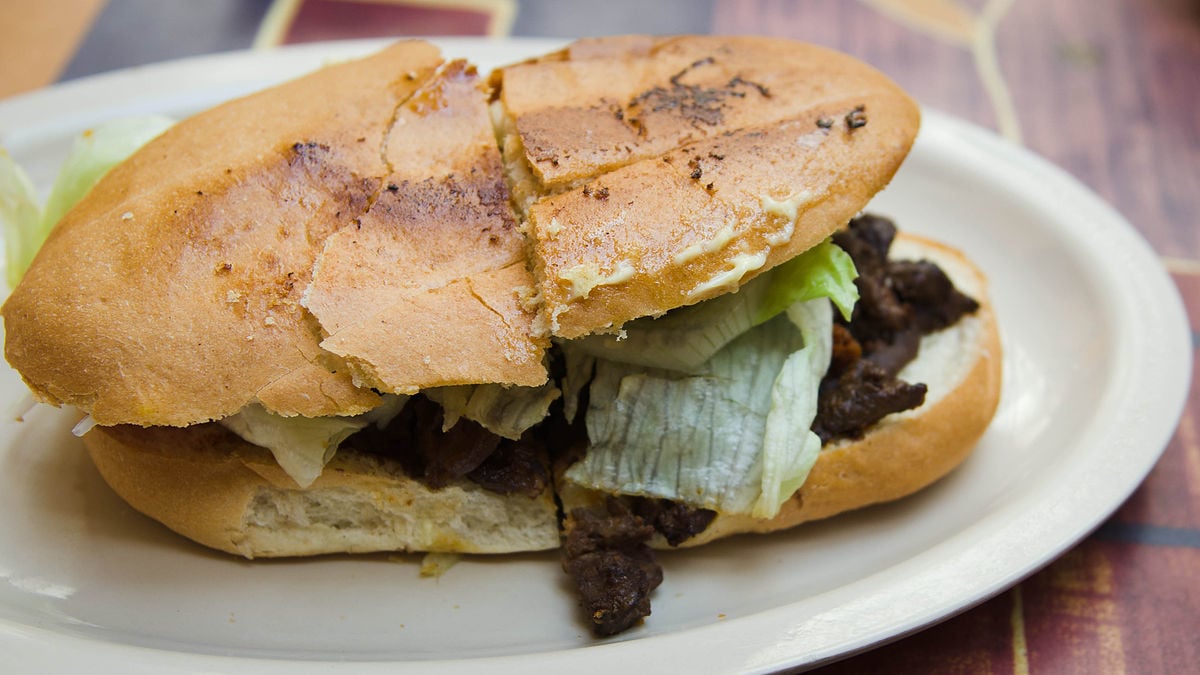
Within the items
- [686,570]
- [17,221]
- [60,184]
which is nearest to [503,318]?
[686,570]

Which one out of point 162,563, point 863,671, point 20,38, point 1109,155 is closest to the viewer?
point 863,671

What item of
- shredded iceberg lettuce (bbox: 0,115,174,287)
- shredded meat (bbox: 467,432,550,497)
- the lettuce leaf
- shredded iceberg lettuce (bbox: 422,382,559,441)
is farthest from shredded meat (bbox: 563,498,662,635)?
the lettuce leaf

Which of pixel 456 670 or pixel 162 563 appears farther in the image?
pixel 162 563

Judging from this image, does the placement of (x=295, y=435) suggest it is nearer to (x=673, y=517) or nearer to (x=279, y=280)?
(x=279, y=280)

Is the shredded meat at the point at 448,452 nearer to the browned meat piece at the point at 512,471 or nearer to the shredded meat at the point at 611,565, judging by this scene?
the browned meat piece at the point at 512,471

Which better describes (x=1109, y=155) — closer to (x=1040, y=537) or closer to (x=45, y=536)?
(x=1040, y=537)

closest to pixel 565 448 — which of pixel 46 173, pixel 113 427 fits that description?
pixel 113 427
